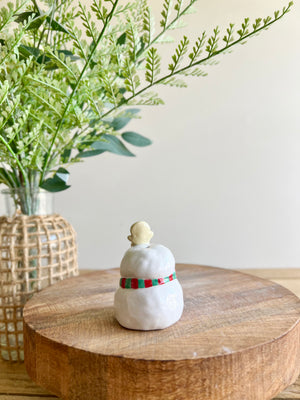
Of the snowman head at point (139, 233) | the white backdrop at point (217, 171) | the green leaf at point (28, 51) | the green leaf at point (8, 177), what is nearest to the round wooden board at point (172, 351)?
the snowman head at point (139, 233)

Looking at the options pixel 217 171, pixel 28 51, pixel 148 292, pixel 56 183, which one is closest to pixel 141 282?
pixel 148 292

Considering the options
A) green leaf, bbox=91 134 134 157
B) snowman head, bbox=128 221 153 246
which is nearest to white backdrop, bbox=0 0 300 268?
green leaf, bbox=91 134 134 157

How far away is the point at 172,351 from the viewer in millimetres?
501

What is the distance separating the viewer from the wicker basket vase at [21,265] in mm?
773

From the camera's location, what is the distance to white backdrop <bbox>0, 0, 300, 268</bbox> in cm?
131

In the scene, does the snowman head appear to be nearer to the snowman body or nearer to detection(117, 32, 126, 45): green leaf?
the snowman body

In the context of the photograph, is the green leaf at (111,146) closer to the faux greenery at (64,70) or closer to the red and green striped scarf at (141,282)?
the faux greenery at (64,70)

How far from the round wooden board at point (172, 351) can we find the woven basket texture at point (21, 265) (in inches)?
4.2

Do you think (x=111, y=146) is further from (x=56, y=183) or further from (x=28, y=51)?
(x=28, y=51)

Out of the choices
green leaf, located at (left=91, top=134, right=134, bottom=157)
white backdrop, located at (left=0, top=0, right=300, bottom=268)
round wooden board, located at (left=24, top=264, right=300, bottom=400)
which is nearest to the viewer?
round wooden board, located at (left=24, top=264, right=300, bottom=400)

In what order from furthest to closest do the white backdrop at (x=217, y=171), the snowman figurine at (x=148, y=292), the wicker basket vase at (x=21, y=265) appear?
the white backdrop at (x=217, y=171) < the wicker basket vase at (x=21, y=265) < the snowman figurine at (x=148, y=292)

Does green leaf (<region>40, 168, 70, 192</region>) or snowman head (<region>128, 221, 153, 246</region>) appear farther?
green leaf (<region>40, 168, 70, 192</region>)

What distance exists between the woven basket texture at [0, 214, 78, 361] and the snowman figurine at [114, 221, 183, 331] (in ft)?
0.81

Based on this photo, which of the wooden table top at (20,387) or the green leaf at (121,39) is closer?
the wooden table top at (20,387)
